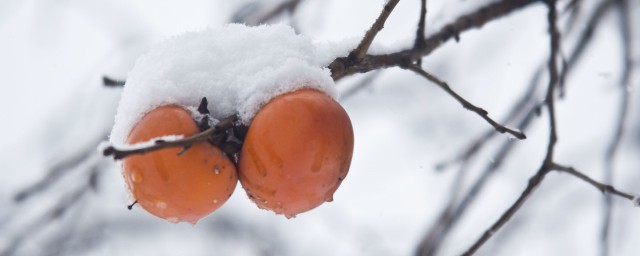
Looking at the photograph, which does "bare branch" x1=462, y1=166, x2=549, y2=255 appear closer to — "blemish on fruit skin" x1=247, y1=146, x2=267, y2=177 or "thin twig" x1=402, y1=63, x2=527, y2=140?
"thin twig" x1=402, y1=63, x2=527, y2=140

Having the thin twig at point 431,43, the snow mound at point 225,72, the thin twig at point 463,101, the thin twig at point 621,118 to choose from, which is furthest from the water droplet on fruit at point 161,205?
the thin twig at point 621,118

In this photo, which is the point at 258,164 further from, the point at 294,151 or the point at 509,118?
the point at 509,118

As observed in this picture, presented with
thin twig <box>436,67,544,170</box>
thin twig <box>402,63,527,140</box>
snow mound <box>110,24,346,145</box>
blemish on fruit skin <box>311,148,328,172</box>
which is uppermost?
snow mound <box>110,24,346,145</box>

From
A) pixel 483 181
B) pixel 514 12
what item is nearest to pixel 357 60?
pixel 514 12

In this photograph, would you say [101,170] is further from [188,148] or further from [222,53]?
[188,148]

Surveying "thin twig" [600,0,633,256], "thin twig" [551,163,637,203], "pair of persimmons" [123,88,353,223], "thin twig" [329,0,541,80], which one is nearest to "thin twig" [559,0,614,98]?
"thin twig" [600,0,633,256]

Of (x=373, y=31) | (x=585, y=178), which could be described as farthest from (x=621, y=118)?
(x=373, y=31)
